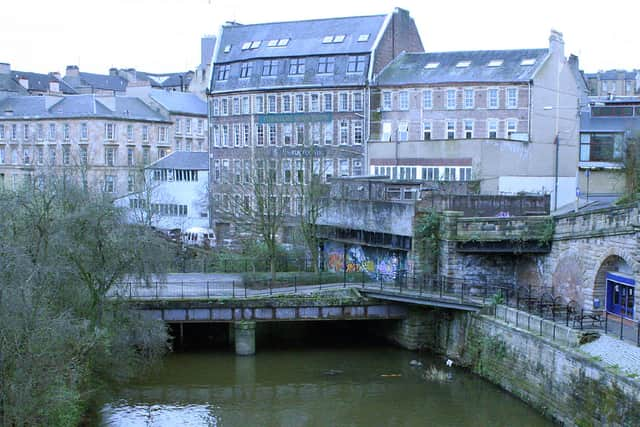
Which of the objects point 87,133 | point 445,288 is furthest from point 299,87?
point 445,288

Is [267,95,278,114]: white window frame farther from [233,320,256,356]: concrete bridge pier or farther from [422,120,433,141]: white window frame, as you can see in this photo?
[233,320,256,356]: concrete bridge pier

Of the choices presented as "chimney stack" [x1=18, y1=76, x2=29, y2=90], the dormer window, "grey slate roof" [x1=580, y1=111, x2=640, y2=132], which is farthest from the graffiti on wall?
"chimney stack" [x1=18, y1=76, x2=29, y2=90]

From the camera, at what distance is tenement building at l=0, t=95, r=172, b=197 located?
70688 mm

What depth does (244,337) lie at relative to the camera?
118 feet

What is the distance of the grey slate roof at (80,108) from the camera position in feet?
236

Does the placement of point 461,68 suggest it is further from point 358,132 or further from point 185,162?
point 185,162

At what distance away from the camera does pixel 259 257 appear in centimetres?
4522

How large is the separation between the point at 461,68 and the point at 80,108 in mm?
35933

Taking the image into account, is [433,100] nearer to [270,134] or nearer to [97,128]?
[270,134]

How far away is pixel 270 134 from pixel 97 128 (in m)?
20.4

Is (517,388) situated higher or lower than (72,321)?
lower

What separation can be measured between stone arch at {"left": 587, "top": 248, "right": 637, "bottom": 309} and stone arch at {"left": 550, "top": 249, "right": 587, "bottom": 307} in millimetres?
895

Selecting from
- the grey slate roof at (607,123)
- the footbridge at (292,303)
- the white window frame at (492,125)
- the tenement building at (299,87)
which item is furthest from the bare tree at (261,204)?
the grey slate roof at (607,123)

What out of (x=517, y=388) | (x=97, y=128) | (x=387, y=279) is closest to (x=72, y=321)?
(x=517, y=388)
